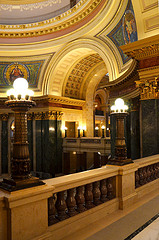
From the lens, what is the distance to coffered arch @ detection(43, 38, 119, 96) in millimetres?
12387

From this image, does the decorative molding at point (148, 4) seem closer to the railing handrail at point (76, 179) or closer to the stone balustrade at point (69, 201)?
the stone balustrade at point (69, 201)

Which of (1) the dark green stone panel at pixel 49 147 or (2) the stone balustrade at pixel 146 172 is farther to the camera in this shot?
(1) the dark green stone panel at pixel 49 147

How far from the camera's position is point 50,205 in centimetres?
315

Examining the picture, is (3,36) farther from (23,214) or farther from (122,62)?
(23,214)

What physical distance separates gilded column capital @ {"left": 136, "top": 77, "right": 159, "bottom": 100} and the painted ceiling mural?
35.7ft

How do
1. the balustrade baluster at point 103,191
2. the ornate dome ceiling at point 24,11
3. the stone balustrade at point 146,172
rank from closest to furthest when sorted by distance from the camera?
the balustrade baluster at point 103,191, the stone balustrade at point 146,172, the ornate dome ceiling at point 24,11

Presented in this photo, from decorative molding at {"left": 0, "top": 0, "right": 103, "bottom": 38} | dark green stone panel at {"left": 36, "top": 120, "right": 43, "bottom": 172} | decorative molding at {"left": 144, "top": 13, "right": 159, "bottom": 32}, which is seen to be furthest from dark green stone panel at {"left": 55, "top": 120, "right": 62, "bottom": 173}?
decorative molding at {"left": 144, "top": 13, "right": 159, "bottom": 32}

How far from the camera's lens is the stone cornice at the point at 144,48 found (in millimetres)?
6988

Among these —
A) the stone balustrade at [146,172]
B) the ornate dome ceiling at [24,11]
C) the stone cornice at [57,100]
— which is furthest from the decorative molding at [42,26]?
the stone balustrade at [146,172]

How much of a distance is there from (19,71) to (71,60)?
169 inches

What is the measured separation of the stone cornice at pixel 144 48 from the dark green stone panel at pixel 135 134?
3.72 meters

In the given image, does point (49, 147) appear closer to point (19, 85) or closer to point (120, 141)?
point (120, 141)

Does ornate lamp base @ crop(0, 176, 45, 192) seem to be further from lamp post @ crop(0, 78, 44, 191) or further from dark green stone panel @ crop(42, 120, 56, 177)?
dark green stone panel @ crop(42, 120, 56, 177)

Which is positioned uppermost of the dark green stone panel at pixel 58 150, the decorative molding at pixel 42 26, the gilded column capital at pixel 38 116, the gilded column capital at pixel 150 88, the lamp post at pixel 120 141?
the decorative molding at pixel 42 26
